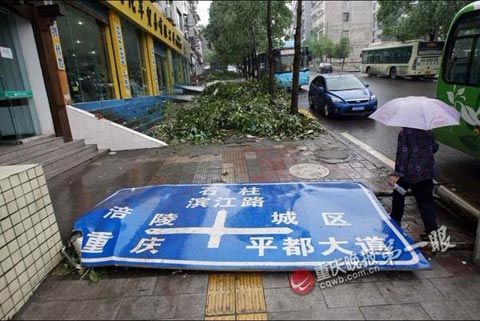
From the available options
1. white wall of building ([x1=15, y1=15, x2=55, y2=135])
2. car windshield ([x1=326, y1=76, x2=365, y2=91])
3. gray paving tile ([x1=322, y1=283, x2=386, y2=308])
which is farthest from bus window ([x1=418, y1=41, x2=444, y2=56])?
gray paving tile ([x1=322, y1=283, x2=386, y2=308])

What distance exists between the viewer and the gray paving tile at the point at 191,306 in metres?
2.48

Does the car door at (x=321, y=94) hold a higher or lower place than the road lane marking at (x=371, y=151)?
higher

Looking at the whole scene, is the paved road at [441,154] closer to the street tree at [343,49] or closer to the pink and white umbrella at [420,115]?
the pink and white umbrella at [420,115]

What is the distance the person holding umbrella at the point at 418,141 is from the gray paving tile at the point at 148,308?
2624mm

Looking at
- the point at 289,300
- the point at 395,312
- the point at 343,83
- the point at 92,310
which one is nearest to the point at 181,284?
the point at 92,310

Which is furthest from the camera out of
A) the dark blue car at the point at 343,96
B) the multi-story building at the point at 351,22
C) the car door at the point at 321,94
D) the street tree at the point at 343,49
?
the multi-story building at the point at 351,22

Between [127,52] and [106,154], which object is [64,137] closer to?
[106,154]

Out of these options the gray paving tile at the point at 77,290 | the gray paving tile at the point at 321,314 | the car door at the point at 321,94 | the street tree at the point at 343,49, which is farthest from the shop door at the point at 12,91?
the street tree at the point at 343,49

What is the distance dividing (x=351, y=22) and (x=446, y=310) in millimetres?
81655

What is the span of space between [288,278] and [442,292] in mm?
1309

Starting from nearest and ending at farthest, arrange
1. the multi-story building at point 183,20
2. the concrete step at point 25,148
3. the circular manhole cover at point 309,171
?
the circular manhole cover at point 309,171 < the concrete step at point 25,148 < the multi-story building at point 183,20

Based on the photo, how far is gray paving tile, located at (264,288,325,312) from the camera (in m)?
2.53

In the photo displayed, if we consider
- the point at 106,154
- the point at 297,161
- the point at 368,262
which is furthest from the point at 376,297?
the point at 106,154

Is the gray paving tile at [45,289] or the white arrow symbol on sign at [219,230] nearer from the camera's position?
the gray paving tile at [45,289]
